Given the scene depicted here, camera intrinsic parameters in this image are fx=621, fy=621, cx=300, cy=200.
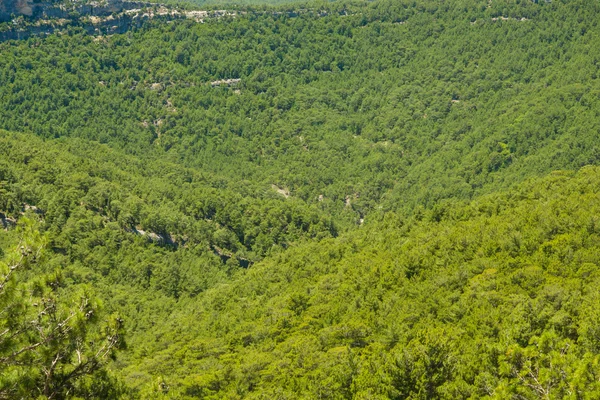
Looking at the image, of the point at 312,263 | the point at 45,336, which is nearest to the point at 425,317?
the point at 312,263

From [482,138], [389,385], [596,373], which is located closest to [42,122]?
[482,138]

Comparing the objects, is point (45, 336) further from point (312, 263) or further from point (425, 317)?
point (312, 263)

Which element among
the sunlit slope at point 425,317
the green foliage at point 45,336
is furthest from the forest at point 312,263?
the sunlit slope at point 425,317

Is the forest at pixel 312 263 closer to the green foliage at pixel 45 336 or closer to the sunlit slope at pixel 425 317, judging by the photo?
the green foliage at pixel 45 336

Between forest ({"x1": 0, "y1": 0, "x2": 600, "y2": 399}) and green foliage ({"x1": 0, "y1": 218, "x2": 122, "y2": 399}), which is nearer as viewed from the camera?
green foliage ({"x1": 0, "y1": 218, "x2": 122, "y2": 399})

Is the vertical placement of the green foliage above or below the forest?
above

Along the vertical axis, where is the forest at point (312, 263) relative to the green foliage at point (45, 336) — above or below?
below

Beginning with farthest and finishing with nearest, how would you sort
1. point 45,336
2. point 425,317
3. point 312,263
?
point 312,263 → point 425,317 → point 45,336

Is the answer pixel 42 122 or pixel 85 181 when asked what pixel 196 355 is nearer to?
pixel 85 181

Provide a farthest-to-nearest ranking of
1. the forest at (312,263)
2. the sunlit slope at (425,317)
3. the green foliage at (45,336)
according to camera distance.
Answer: the sunlit slope at (425,317) → the forest at (312,263) → the green foliage at (45,336)

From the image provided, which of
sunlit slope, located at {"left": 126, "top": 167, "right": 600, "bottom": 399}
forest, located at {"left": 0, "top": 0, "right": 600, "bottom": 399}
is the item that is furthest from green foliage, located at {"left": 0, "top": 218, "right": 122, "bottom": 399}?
sunlit slope, located at {"left": 126, "top": 167, "right": 600, "bottom": 399}

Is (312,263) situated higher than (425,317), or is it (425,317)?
(425,317)

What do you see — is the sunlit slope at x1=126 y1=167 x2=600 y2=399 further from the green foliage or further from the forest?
the green foliage
